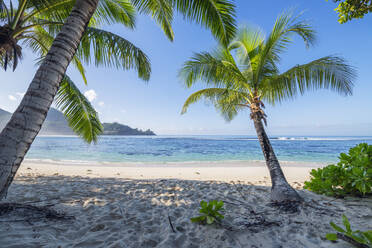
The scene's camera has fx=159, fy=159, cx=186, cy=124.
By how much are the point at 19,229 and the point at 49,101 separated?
4.75ft

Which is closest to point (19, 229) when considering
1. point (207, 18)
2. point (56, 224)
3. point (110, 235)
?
Result: point (56, 224)

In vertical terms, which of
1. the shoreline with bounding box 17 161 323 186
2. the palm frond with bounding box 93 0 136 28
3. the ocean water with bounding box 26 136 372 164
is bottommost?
the ocean water with bounding box 26 136 372 164

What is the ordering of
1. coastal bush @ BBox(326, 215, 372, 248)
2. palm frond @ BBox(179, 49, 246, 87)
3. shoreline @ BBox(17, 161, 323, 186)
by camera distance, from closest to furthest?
1. coastal bush @ BBox(326, 215, 372, 248)
2. palm frond @ BBox(179, 49, 246, 87)
3. shoreline @ BBox(17, 161, 323, 186)

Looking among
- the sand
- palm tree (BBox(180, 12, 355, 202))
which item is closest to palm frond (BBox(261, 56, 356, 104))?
palm tree (BBox(180, 12, 355, 202))

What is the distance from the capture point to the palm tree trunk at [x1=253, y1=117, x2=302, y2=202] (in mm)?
3158

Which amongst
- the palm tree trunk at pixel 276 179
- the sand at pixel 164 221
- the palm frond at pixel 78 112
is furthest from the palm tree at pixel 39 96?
the palm tree trunk at pixel 276 179

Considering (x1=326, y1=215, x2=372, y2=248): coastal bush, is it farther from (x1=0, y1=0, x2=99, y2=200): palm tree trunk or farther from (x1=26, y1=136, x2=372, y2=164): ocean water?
(x1=26, y1=136, x2=372, y2=164): ocean water

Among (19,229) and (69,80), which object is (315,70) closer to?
(19,229)

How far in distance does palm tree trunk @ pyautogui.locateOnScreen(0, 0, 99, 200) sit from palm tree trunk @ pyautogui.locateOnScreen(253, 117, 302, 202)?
406 centimetres

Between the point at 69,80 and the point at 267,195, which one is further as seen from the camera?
the point at 69,80

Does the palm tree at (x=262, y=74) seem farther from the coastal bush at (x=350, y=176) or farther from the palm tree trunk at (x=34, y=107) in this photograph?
the palm tree trunk at (x=34, y=107)

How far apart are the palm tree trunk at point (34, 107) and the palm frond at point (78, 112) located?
310 centimetres

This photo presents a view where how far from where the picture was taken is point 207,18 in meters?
3.54

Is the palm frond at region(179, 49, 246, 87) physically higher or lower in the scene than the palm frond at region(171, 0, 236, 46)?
lower
